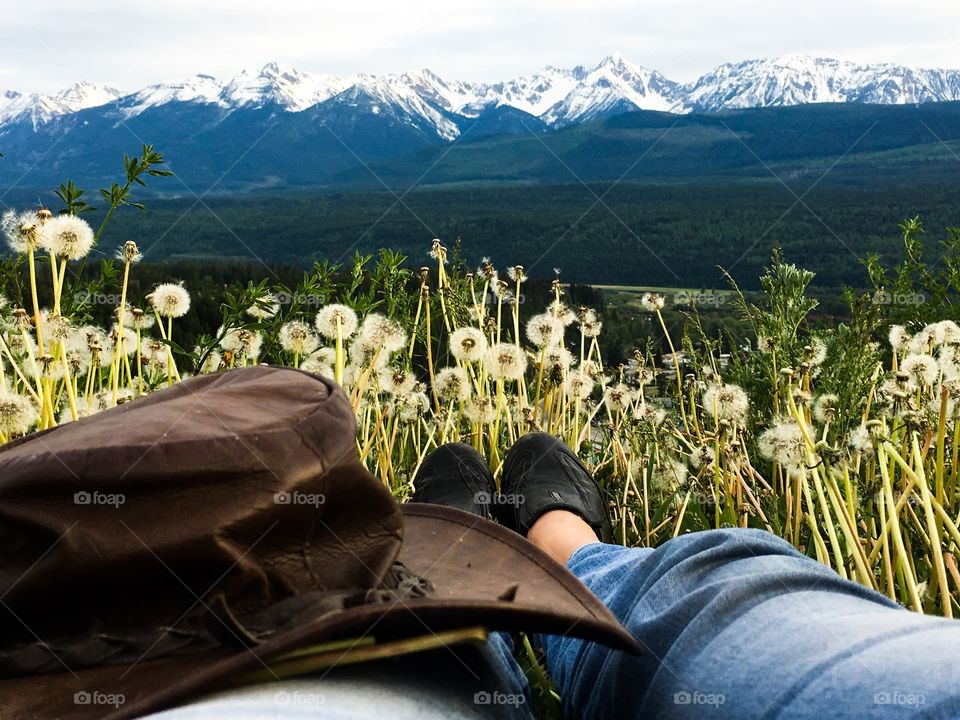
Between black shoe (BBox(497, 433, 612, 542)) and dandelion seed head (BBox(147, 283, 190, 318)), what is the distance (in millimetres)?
1563

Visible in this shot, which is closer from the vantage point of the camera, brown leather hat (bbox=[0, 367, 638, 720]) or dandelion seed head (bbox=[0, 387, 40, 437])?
brown leather hat (bbox=[0, 367, 638, 720])

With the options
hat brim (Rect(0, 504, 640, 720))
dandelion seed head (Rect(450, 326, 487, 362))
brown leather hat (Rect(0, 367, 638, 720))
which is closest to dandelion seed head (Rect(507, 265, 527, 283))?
dandelion seed head (Rect(450, 326, 487, 362))

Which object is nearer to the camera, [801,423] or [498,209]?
[801,423]

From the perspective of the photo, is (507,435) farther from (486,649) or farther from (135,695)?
(135,695)

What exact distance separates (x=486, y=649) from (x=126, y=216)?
12912cm

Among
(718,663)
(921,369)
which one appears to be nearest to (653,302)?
(921,369)

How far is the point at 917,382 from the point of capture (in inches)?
115

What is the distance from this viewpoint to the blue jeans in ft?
4.15

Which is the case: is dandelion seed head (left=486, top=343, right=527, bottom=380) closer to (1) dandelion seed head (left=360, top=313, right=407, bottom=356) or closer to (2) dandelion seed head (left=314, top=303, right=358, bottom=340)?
(1) dandelion seed head (left=360, top=313, right=407, bottom=356)

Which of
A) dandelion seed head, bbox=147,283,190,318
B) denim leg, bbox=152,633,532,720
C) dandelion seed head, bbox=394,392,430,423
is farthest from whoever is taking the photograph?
dandelion seed head, bbox=394,392,430,423

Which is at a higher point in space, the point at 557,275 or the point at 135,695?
the point at 557,275

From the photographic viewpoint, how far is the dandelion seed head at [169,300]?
3.30 meters

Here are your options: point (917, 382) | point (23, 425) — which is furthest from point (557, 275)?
point (23, 425)

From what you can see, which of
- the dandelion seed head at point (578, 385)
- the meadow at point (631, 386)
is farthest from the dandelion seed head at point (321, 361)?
the dandelion seed head at point (578, 385)
